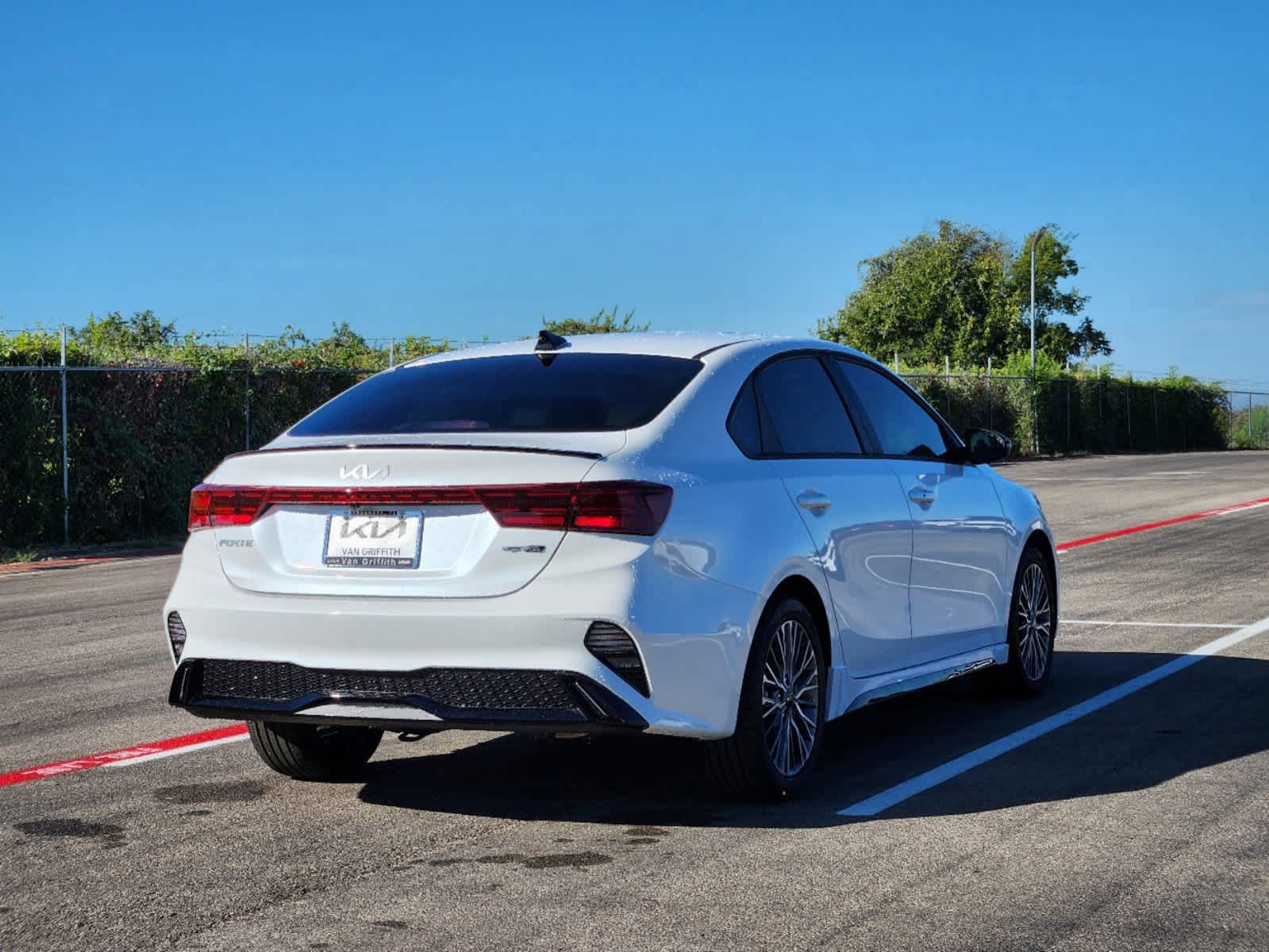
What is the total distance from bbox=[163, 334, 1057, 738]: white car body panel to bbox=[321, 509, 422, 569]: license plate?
0.11 ft

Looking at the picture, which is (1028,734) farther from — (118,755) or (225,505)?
(118,755)

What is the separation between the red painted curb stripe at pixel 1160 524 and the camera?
17578 millimetres

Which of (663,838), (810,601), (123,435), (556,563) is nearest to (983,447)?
(810,601)

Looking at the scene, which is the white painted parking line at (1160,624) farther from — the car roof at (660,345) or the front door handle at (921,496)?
the car roof at (660,345)

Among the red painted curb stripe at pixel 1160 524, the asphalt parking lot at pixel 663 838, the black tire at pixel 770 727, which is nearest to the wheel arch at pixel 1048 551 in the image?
the asphalt parking lot at pixel 663 838

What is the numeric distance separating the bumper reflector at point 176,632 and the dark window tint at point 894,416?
295 cm

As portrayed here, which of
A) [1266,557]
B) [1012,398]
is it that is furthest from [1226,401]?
[1266,557]

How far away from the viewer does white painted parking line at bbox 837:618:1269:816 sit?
236 inches

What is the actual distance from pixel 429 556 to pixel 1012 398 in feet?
151

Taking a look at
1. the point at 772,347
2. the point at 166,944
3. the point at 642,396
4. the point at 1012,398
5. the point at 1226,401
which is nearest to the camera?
the point at 166,944

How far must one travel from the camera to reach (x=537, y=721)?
525cm

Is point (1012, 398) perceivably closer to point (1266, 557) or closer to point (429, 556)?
point (1266, 557)

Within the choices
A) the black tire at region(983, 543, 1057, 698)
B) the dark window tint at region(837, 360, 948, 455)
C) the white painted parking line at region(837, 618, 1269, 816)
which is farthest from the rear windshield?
the black tire at region(983, 543, 1057, 698)

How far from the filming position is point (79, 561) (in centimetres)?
1794
